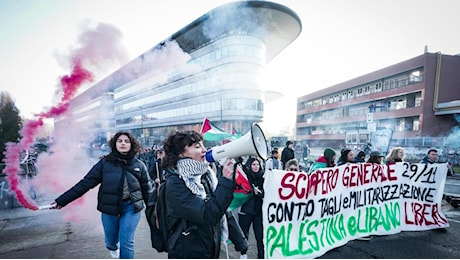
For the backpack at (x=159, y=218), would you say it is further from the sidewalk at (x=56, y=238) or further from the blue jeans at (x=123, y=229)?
the sidewalk at (x=56, y=238)

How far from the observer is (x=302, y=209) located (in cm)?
312

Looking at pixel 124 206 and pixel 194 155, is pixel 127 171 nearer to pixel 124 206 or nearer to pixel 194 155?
pixel 124 206

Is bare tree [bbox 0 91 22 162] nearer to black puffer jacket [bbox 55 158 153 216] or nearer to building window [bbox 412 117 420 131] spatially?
black puffer jacket [bbox 55 158 153 216]

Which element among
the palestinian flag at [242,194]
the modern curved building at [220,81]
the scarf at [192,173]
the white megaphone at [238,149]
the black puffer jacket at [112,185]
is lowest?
the palestinian flag at [242,194]

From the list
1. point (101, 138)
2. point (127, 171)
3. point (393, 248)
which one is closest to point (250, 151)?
point (127, 171)

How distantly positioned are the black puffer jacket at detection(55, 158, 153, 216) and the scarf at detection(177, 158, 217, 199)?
142 centimetres

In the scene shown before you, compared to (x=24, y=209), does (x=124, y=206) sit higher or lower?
higher

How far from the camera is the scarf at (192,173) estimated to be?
156 cm

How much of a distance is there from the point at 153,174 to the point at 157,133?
39.6 metres

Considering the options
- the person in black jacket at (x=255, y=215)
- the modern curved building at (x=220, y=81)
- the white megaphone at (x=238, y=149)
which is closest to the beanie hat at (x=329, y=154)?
the person in black jacket at (x=255, y=215)

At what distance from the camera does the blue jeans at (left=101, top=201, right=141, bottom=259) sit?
2.58 m

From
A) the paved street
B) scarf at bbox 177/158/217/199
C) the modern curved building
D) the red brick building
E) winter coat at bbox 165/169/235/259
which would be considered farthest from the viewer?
the modern curved building

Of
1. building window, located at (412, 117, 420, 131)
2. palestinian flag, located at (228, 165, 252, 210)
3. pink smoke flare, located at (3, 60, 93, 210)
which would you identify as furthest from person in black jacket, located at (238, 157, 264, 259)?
building window, located at (412, 117, 420, 131)

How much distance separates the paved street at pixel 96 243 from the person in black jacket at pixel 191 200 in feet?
6.51
